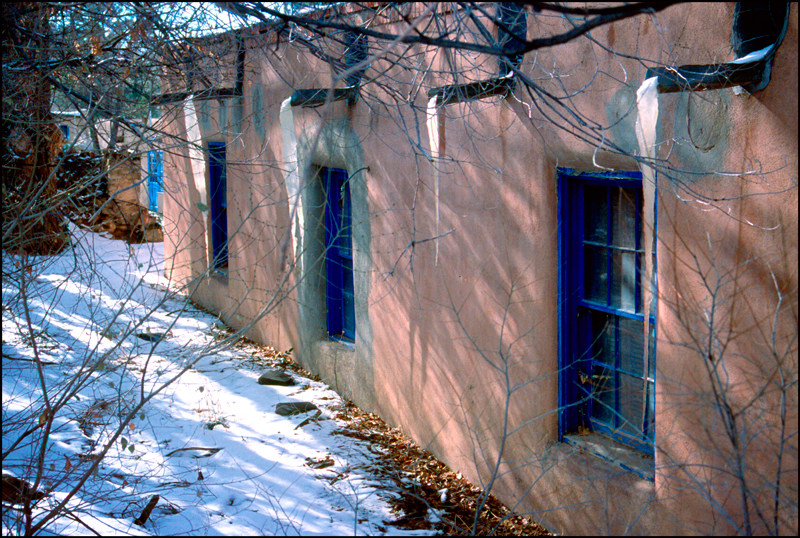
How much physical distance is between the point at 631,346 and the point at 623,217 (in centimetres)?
76

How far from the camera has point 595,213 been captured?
163 inches

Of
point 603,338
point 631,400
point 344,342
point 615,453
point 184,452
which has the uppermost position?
point 603,338

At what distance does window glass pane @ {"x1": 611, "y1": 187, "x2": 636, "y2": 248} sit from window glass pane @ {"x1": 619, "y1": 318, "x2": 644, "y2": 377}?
18.5 inches

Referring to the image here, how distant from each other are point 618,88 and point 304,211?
4.30m

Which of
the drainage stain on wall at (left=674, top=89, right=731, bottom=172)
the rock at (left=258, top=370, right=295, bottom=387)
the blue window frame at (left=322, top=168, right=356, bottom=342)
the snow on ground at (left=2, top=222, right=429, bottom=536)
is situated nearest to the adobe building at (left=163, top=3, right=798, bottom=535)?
the drainage stain on wall at (left=674, top=89, right=731, bottom=172)

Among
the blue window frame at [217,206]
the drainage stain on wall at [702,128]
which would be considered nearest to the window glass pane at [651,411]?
the drainage stain on wall at [702,128]

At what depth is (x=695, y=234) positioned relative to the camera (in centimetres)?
326

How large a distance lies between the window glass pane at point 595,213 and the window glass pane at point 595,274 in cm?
8

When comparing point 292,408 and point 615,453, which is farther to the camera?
point 292,408

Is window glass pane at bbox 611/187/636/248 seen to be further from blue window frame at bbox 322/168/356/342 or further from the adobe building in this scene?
blue window frame at bbox 322/168/356/342

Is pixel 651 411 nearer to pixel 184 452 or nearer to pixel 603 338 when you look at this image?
pixel 603 338

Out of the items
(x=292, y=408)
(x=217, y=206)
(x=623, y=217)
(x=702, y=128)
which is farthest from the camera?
(x=217, y=206)

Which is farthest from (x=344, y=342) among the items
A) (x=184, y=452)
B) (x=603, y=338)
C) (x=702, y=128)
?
(x=702, y=128)

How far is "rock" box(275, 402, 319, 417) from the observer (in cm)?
639
